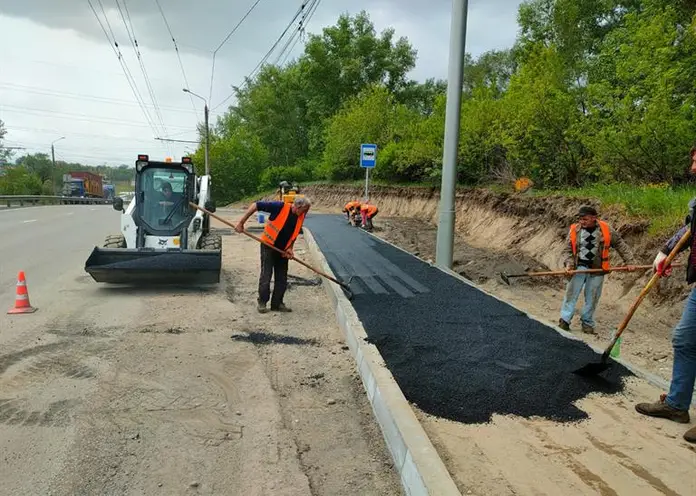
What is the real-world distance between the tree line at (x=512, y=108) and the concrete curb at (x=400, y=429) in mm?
7223

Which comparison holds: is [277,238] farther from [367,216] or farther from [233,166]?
[233,166]

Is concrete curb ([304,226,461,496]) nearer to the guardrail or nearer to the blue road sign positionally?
the blue road sign

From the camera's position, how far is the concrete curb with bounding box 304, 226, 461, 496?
2.68 meters

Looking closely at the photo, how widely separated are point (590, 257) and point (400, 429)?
423 centimetres

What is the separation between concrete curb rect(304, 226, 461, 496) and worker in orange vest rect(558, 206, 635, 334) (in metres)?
2.78

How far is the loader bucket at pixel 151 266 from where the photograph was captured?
7.57 meters

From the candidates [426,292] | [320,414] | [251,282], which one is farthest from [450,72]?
[320,414]

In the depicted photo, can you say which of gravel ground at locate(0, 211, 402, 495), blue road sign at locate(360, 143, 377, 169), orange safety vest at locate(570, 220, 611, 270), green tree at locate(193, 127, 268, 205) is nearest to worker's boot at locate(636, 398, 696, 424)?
gravel ground at locate(0, 211, 402, 495)

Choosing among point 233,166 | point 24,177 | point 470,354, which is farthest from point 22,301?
point 24,177

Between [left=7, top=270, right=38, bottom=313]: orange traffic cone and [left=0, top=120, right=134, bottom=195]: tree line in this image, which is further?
[left=0, top=120, right=134, bottom=195]: tree line

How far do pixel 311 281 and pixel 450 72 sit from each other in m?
4.54

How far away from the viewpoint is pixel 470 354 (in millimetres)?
4902

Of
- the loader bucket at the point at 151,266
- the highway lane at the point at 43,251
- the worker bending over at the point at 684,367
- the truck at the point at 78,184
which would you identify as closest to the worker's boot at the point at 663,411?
the worker bending over at the point at 684,367

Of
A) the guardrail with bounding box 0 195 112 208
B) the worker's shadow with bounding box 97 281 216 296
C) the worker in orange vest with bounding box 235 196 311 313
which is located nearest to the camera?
the worker in orange vest with bounding box 235 196 311 313
